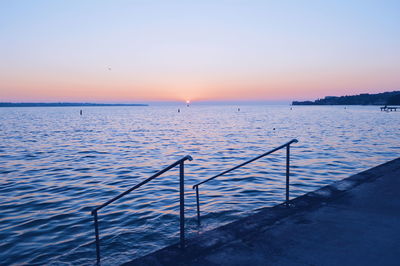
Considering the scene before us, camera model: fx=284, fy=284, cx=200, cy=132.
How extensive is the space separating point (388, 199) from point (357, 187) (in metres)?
0.86

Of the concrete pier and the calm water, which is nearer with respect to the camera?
A: the concrete pier

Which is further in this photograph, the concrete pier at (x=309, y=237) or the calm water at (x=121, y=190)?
the calm water at (x=121, y=190)

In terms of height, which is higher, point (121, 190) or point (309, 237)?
point (309, 237)

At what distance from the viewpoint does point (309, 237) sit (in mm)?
3764

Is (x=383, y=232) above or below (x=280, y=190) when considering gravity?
above

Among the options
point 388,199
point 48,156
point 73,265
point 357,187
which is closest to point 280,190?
point 357,187

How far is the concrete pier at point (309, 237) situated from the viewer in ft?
10.7

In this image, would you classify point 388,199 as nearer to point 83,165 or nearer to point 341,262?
point 341,262

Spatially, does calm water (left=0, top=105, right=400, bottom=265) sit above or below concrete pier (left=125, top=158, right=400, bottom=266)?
below

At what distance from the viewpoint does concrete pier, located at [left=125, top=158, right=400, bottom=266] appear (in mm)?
3262

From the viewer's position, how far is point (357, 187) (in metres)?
5.94

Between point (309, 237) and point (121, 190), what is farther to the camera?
point (121, 190)

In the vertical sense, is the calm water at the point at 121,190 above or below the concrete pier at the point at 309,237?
below

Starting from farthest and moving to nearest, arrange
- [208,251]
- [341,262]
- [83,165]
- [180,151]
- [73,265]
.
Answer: [180,151], [83,165], [73,265], [208,251], [341,262]
